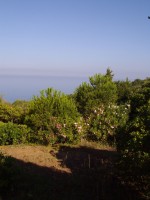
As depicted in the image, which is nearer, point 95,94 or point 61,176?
point 61,176

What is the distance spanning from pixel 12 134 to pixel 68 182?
19.8 ft

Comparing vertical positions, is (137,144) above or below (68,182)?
above

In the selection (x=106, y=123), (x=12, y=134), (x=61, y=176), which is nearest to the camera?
(x=61, y=176)

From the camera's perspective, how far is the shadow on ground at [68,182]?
9.43 m

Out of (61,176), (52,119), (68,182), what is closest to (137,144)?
(68,182)

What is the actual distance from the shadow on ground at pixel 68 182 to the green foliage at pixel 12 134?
3.49 metres

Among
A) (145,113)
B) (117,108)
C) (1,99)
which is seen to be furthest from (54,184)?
(1,99)

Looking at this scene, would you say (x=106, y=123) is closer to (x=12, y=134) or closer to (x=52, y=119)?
(x=52, y=119)

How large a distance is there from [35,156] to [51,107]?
137 inches

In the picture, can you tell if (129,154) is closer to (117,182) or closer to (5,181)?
(117,182)

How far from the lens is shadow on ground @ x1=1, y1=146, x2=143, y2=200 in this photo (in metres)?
9.43

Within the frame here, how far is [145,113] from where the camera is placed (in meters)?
8.55

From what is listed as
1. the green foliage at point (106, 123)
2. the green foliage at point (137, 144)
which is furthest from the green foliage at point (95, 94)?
the green foliage at point (137, 144)

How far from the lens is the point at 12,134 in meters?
15.8
